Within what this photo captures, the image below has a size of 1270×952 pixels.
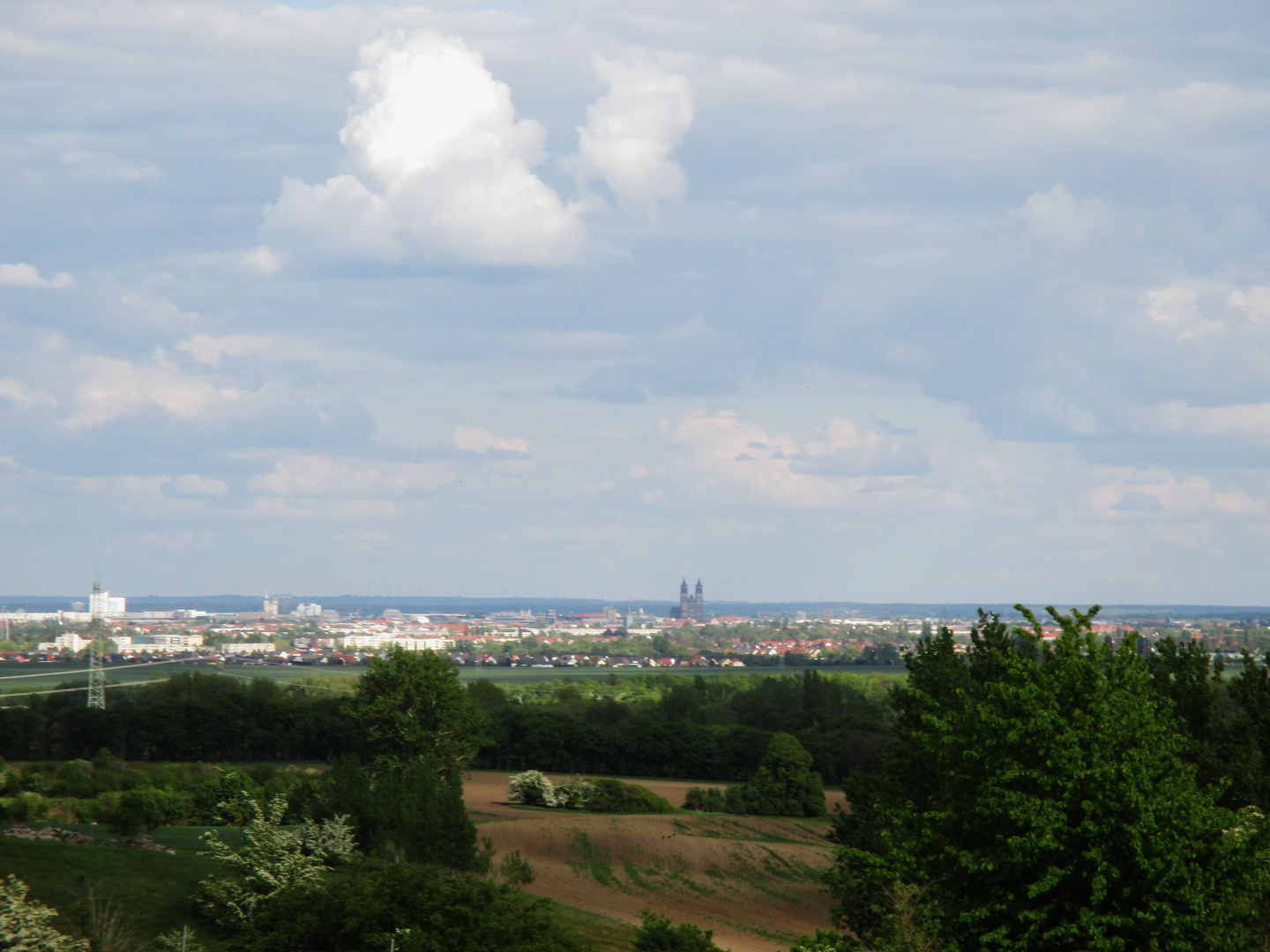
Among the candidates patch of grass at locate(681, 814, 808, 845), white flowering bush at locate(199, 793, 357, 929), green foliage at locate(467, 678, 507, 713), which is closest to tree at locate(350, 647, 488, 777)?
patch of grass at locate(681, 814, 808, 845)

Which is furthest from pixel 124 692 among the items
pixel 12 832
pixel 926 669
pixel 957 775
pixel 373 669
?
pixel 957 775

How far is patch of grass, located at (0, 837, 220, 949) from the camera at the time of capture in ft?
98.1

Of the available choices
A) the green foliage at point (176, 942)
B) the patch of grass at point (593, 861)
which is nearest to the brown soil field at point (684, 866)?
the patch of grass at point (593, 861)

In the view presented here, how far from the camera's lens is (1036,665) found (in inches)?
977

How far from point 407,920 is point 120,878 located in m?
12.6

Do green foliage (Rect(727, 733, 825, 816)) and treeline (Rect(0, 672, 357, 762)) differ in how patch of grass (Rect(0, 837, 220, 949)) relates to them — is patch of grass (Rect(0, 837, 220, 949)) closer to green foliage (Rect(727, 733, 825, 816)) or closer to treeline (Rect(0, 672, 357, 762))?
green foliage (Rect(727, 733, 825, 816))

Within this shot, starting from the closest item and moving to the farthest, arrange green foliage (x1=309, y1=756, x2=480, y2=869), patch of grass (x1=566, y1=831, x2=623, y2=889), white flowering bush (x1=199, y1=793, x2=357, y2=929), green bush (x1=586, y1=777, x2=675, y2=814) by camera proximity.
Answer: white flowering bush (x1=199, y1=793, x2=357, y2=929)
green foliage (x1=309, y1=756, x2=480, y2=869)
patch of grass (x1=566, y1=831, x2=623, y2=889)
green bush (x1=586, y1=777, x2=675, y2=814)

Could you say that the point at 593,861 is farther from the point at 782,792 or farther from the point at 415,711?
the point at 782,792

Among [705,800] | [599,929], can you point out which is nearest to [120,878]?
[599,929]

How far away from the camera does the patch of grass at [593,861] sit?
172ft

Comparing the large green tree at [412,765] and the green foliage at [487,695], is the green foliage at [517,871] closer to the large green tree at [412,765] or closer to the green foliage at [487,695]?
the large green tree at [412,765]

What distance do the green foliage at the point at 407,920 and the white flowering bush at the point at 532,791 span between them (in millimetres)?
49562

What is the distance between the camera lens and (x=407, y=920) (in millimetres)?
25297

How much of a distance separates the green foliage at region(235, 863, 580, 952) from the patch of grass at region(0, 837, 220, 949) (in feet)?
14.9
